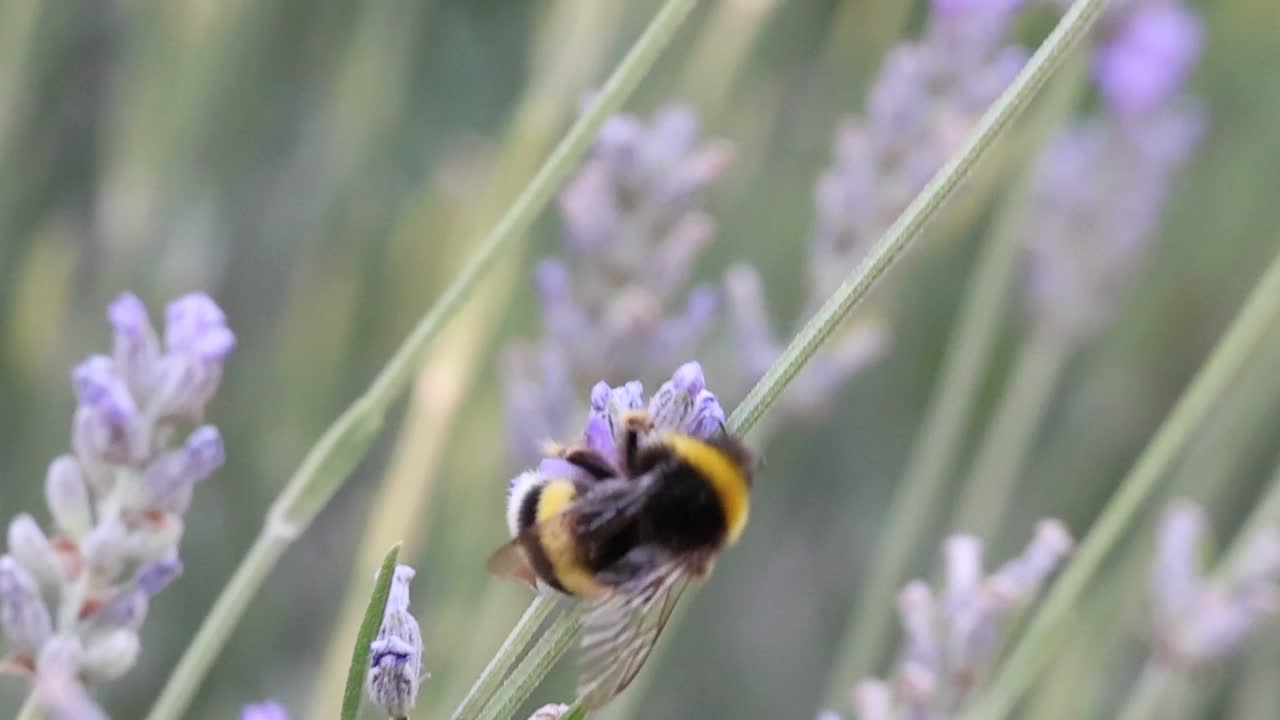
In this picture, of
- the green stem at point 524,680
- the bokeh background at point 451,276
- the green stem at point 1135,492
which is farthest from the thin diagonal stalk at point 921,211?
the bokeh background at point 451,276

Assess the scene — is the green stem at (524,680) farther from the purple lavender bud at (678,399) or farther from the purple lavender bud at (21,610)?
the purple lavender bud at (21,610)

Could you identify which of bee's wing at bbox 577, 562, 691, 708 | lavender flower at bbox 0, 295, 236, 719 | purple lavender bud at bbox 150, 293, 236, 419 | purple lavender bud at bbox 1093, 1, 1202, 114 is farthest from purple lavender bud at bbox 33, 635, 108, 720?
purple lavender bud at bbox 1093, 1, 1202, 114

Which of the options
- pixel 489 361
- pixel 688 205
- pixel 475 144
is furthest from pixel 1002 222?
pixel 475 144

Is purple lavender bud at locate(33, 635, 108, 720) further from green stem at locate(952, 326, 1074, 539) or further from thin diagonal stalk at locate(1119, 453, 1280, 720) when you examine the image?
green stem at locate(952, 326, 1074, 539)

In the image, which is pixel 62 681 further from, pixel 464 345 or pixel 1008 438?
pixel 1008 438

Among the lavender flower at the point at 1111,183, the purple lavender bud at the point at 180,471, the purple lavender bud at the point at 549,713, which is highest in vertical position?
the lavender flower at the point at 1111,183

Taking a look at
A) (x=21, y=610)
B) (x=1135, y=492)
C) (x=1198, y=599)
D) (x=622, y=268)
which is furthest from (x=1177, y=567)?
(x=21, y=610)

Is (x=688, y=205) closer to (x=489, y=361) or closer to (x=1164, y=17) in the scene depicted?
(x=489, y=361)

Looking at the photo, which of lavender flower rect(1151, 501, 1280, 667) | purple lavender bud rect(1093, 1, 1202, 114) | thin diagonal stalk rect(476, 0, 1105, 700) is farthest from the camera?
purple lavender bud rect(1093, 1, 1202, 114)
